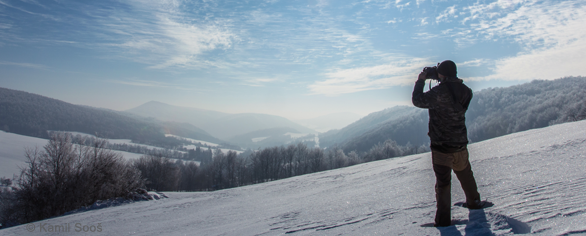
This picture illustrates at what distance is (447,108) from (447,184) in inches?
36.0

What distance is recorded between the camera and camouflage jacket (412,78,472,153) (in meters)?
3.11

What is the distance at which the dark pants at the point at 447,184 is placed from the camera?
2.98 meters

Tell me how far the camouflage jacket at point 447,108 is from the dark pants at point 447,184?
0.12 m

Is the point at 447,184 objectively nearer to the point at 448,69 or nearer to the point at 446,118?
the point at 446,118

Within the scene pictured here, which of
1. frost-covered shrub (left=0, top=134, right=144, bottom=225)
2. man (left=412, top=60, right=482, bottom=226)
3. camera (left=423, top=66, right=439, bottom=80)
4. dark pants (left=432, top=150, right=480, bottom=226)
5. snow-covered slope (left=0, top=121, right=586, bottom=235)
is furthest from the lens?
frost-covered shrub (left=0, top=134, right=144, bottom=225)

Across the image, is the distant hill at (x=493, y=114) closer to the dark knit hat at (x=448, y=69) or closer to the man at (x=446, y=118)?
the man at (x=446, y=118)

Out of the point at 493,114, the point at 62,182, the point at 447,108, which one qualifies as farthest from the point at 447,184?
the point at 493,114

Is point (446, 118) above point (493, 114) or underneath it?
underneath

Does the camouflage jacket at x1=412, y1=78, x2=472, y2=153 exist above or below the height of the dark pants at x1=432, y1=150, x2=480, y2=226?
above

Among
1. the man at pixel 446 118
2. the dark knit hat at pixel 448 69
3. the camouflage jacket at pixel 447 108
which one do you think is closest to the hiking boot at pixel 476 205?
the man at pixel 446 118

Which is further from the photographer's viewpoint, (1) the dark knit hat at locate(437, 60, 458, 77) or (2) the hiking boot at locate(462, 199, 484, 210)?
(2) the hiking boot at locate(462, 199, 484, 210)

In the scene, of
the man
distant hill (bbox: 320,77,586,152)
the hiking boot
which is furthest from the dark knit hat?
distant hill (bbox: 320,77,586,152)

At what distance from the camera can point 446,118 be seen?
3.19 metres

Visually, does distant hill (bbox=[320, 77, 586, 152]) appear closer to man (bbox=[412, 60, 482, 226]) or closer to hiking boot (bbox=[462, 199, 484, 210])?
hiking boot (bbox=[462, 199, 484, 210])
